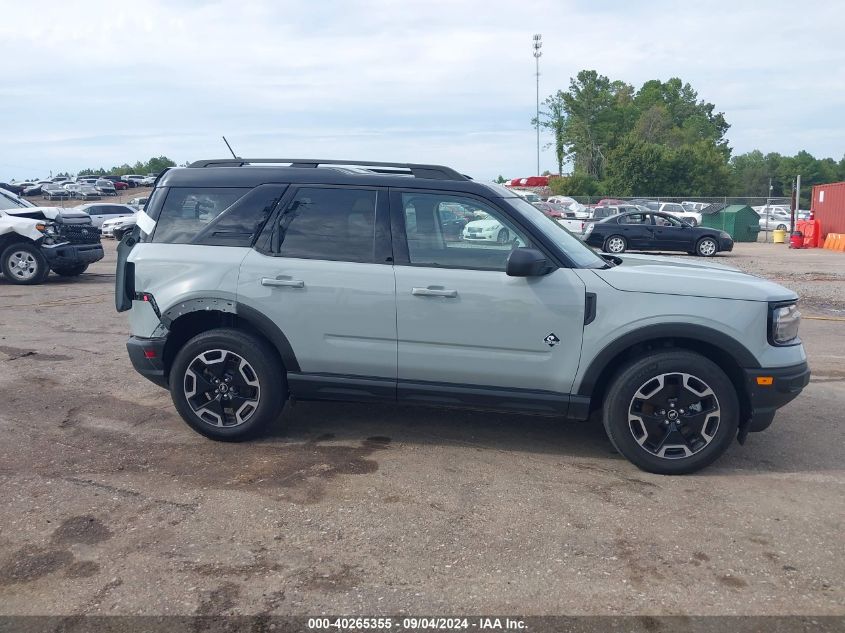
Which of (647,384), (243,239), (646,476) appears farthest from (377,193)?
(646,476)

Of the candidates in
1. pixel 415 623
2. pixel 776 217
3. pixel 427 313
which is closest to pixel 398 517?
pixel 415 623

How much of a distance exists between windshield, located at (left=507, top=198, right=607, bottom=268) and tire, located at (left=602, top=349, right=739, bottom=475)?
0.74 meters

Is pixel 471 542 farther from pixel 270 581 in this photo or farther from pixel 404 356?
pixel 404 356

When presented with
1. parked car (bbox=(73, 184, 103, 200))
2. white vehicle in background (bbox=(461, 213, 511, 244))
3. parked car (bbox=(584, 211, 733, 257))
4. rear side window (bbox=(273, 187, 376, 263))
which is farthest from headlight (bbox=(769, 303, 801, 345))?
parked car (bbox=(73, 184, 103, 200))

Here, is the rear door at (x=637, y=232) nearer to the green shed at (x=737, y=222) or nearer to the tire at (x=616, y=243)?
the tire at (x=616, y=243)

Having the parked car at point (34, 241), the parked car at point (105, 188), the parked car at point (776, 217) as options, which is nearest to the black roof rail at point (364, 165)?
the parked car at point (34, 241)

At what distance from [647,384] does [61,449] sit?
3774mm

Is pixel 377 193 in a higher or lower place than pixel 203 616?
higher

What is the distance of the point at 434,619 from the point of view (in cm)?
319

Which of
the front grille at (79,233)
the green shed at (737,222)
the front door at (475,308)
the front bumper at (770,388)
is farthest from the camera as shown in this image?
the green shed at (737,222)

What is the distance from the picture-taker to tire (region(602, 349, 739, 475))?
15.3 feet

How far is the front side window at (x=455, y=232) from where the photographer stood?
4973mm

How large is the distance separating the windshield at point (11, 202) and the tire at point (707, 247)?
61.2 ft

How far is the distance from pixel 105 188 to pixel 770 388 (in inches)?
2612
